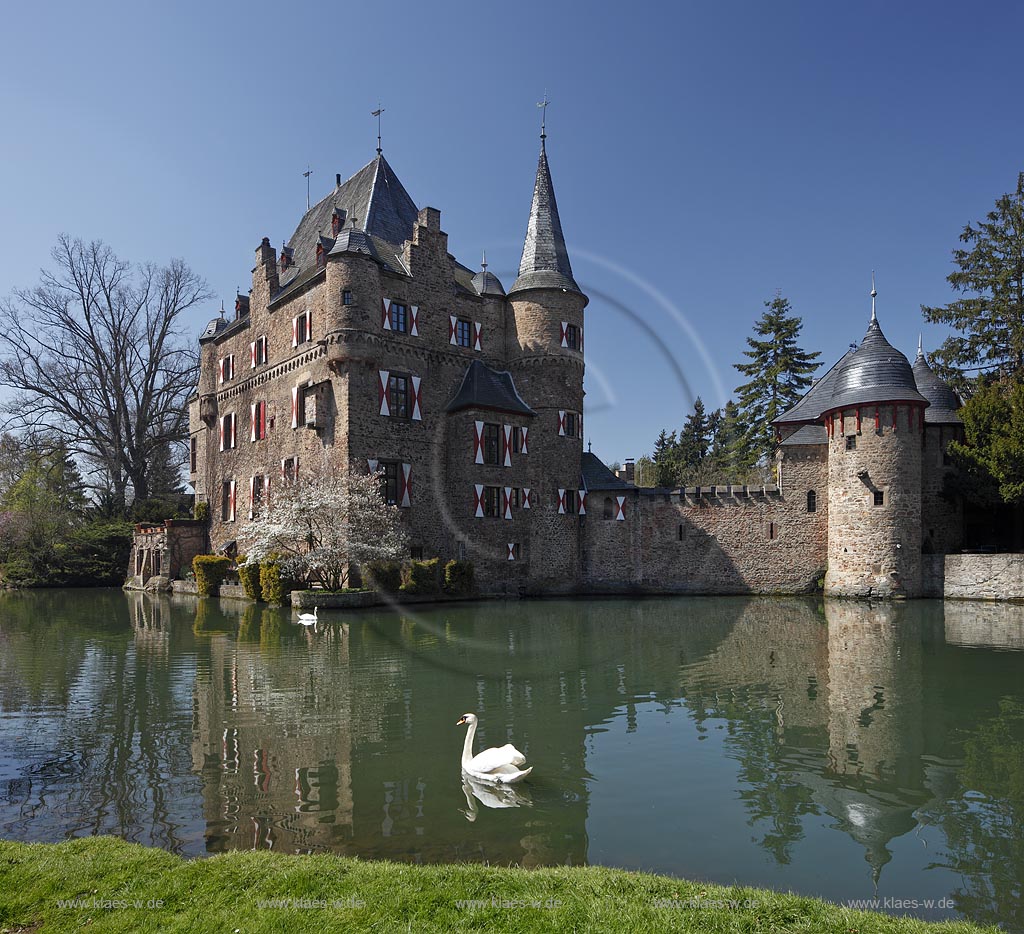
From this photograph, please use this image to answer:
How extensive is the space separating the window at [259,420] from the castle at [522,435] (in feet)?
0.50

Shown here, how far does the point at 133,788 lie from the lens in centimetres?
699

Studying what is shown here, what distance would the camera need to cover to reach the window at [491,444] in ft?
95.8

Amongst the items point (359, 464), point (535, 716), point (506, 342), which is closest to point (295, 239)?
point (506, 342)

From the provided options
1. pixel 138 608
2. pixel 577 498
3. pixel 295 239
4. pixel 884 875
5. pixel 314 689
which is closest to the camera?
pixel 884 875

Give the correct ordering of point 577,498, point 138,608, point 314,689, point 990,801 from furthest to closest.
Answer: point 577,498, point 138,608, point 314,689, point 990,801

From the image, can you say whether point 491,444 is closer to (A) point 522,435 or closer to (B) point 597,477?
(A) point 522,435

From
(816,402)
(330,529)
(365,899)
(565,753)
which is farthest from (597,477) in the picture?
(365,899)

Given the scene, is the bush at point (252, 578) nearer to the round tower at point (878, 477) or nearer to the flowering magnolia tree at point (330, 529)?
the flowering magnolia tree at point (330, 529)

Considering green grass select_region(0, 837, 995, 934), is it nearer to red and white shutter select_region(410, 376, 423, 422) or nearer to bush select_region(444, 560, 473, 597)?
bush select_region(444, 560, 473, 597)

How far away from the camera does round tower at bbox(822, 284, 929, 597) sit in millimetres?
27312

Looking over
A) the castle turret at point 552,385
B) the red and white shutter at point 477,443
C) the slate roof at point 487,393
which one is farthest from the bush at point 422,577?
the slate roof at point 487,393

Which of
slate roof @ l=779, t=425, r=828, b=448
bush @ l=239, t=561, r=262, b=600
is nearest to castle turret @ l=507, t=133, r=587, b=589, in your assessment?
slate roof @ l=779, t=425, r=828, b=448

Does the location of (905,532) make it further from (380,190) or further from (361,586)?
(380,190)

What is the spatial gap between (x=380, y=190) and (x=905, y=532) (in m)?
24.4
